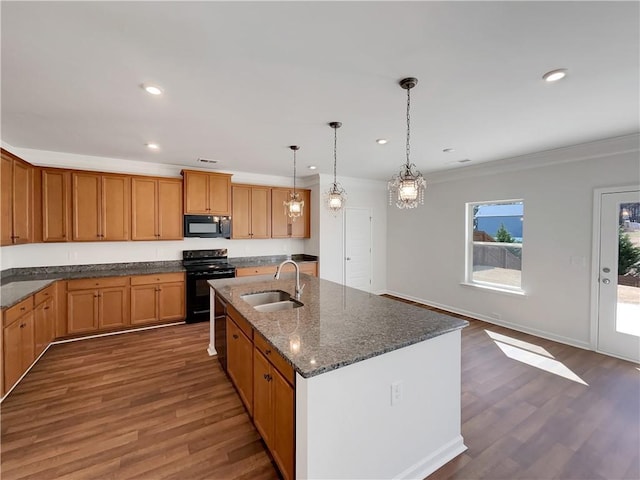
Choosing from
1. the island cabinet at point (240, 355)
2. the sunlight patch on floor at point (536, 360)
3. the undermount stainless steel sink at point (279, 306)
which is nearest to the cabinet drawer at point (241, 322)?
the island cabinet at point (240, 355)

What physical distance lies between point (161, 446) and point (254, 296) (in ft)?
4.27

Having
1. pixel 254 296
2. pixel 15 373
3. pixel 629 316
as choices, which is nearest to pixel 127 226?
pixel 15 373

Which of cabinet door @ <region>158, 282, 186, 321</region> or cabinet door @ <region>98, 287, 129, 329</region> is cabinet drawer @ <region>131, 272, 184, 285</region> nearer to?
cabinet door @ <region>158, 282, 186, 321</region>

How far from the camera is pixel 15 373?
268cm

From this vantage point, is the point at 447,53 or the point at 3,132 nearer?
the point at 447,53

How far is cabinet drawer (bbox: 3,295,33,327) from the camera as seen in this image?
2454mm

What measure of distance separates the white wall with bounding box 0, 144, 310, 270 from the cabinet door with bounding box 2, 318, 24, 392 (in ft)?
5.02

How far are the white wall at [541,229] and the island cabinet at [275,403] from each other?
13.5ft

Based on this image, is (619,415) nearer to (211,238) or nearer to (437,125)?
(437,125)

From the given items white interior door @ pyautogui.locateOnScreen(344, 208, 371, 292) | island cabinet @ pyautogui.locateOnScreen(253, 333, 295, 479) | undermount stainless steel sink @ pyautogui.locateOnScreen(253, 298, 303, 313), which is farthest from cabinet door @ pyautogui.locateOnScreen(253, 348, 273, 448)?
white interior door @ pyautogui.locateOnScreen(344, 208, 371, 292)

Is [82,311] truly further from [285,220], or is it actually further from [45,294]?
[285,220]

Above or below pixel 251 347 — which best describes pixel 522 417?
below

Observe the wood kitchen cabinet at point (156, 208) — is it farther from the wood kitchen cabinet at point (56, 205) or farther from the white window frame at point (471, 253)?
the white window frame at point (471, 253)

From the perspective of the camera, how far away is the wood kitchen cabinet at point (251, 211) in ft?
17.0
